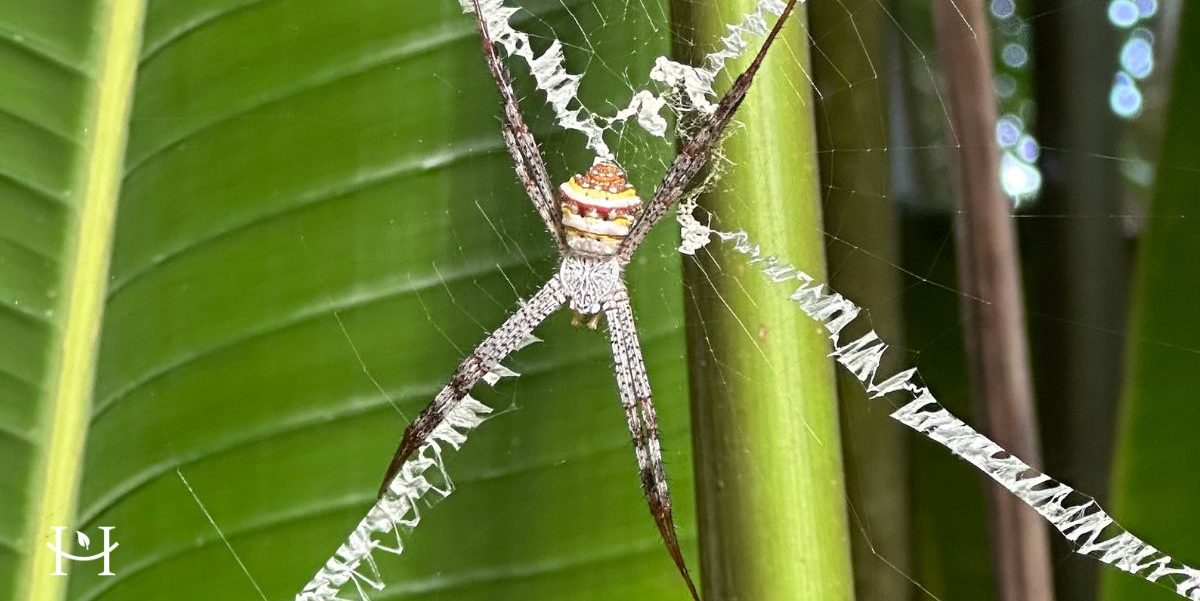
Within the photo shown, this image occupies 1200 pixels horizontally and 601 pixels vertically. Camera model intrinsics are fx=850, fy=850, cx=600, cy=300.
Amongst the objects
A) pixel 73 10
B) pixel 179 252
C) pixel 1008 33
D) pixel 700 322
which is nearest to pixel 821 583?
pixel 700 322

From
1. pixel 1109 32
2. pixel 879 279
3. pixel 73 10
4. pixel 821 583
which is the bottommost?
pixel 821 583

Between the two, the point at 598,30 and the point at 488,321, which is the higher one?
the point at 598,30

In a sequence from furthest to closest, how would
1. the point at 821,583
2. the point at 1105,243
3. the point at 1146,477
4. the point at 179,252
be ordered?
the point at 179,252, the point at 1105,243, the point at 1146,477, the point at 821,583

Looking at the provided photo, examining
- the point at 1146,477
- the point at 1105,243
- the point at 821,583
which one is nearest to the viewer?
the point at 821,583

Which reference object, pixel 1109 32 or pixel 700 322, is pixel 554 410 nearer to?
pixel 700 322

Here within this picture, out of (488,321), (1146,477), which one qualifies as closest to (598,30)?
(488,321)

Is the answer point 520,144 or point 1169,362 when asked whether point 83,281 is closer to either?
point 520,144

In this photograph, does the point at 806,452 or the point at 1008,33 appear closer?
the point at 806,452
